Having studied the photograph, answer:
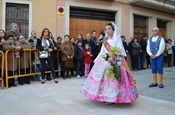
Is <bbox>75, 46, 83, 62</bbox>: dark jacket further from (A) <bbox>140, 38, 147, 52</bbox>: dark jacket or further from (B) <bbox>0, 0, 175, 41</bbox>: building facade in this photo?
(A) <bbox>140, 38, 147, 52</bbox>: dark jacket

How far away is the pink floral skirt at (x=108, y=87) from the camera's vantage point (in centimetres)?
439

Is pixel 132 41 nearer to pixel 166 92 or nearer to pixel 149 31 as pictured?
pixel 149 31

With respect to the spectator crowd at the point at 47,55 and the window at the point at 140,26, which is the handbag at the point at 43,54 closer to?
the spectator crowd at the point at 47,55

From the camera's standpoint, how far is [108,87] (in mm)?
4422

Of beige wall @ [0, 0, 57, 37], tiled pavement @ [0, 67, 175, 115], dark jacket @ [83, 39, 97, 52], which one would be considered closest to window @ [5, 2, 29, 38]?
beige wall @ [0, 0, 57, 37]

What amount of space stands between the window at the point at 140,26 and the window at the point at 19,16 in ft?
20.8

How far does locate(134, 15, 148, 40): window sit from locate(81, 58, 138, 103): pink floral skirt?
8479 millimetres

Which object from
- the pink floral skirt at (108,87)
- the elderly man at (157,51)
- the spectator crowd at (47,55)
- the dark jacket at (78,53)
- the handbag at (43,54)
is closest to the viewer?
the pink floral skirt at (108,87)

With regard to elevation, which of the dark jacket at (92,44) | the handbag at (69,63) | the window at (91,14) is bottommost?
the handbag at (69,63)

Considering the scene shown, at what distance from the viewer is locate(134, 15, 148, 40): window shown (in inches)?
502

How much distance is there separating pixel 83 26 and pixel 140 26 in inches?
159

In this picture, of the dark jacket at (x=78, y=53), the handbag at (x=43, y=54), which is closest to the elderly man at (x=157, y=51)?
the dark jacket at (x=78, y=53)

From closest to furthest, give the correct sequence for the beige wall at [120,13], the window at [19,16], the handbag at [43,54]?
the handbag at [43,54] < the window at [19,16] < the beige wall at [120,13]

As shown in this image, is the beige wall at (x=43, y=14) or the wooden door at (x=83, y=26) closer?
the beige wall at (x=43, y=14)
